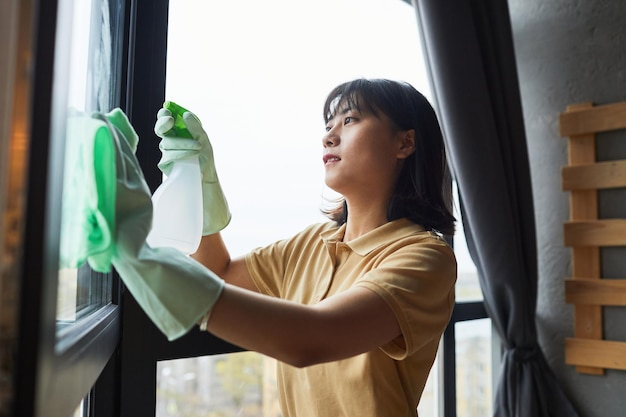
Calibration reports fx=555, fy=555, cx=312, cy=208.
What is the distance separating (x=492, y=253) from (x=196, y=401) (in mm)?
1105

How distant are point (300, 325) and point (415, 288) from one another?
284mm

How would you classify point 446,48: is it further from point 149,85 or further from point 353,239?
point 149,85

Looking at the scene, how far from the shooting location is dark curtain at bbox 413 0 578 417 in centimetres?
182

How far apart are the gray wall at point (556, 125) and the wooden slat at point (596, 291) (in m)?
0.05

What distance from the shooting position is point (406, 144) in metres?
1.25

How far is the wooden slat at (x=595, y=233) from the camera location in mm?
2008

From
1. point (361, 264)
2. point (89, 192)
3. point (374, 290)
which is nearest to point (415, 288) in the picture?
point (374, 290)

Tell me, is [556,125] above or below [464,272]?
above

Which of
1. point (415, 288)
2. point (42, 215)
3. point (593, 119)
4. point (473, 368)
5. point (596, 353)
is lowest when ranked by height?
point (473, 368)

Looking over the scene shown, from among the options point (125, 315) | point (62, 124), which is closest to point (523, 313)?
point (125, 315)

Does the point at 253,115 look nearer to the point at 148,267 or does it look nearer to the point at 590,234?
the point at 148,267

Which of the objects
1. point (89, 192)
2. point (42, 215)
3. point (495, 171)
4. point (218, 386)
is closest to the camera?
point (42, 215)

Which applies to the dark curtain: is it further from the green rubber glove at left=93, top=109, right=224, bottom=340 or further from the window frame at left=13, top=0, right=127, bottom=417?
the window frame at left=13, top=0, right=127, bottom=417

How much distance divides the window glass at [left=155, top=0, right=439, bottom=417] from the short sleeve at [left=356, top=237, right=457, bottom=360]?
507 mm
